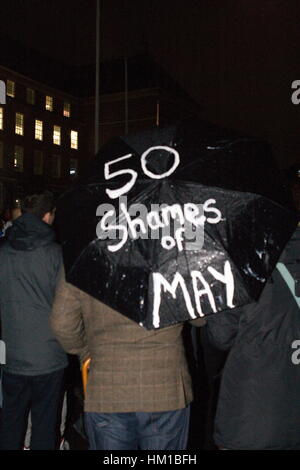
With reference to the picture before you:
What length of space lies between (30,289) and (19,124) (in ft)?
132

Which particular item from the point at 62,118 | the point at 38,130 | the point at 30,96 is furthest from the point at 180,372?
the point at 62,118

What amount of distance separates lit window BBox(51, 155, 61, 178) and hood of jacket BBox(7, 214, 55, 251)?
4292cm

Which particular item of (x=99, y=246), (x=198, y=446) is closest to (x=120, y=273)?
(x=99, y=246)

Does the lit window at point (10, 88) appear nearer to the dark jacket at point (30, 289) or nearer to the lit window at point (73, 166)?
the lit window at point (73, 166)

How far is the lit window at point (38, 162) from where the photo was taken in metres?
43.0

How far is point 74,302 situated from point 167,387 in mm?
661

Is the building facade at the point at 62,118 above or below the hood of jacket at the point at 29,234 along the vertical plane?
above

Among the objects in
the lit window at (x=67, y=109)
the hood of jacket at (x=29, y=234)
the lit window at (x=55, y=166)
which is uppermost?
the lit window at (x=67, y=109)

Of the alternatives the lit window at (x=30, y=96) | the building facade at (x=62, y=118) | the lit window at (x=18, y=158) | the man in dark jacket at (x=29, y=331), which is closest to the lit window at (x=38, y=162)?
the building facade at (x=62, y=118)

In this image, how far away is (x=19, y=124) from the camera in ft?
134

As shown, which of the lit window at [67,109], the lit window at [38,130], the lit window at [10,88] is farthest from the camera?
the lit window at [67,109]

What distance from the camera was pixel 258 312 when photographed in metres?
2.41

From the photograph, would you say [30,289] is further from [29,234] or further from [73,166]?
[73,166]

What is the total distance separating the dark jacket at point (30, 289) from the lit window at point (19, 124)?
39.6 metres
